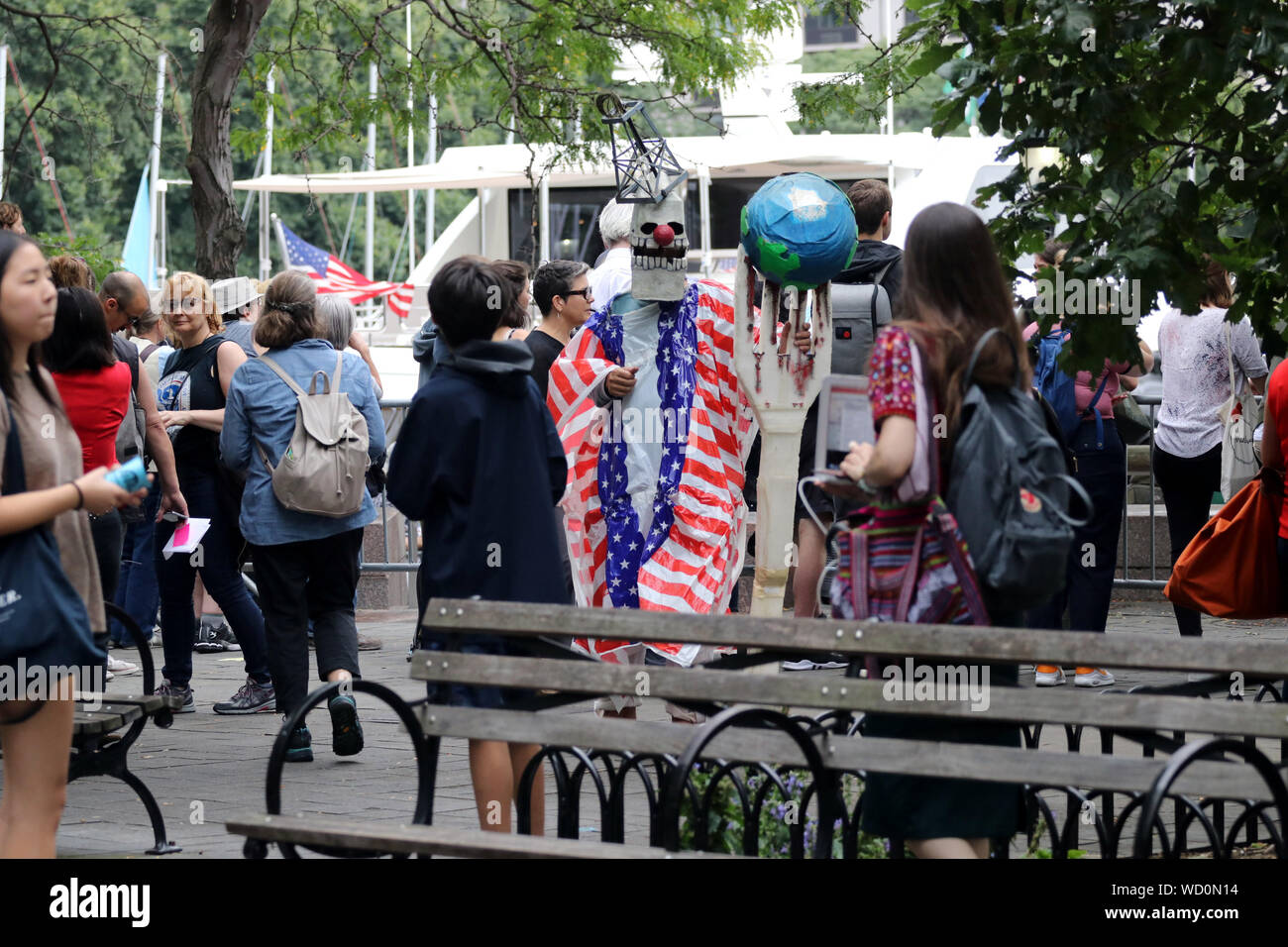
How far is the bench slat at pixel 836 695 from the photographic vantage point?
11.9 ft

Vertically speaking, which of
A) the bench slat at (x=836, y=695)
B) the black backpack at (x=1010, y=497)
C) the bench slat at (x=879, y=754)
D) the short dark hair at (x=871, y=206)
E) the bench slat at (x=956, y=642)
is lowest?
the bench slat at (x=879, y=754)

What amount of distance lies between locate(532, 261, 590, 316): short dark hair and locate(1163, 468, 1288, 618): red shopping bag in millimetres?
2949

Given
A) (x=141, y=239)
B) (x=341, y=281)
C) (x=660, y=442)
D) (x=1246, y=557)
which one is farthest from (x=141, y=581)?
(x=141, y=239)

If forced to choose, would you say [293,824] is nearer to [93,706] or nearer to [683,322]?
[93,706]

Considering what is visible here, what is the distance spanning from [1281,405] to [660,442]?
2.22 meters

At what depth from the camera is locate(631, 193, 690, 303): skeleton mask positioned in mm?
6559

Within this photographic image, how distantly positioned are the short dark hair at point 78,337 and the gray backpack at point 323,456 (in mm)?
667

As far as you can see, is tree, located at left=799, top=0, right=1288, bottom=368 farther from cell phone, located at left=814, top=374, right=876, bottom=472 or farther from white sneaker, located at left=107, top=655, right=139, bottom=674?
white sneaker, located at left=107, top=655, right=139, bottom=674

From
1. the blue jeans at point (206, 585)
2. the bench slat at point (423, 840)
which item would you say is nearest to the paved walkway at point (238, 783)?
the blue jeans at point (206, 585)

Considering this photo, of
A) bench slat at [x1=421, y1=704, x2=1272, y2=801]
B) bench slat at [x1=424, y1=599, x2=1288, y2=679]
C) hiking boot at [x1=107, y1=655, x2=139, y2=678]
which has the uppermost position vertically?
bench slat at [x1=424, y1=599, x2=1288, y2=679]

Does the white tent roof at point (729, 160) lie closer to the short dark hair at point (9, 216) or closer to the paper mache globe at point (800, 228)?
the short dark hair at point (9, 216)

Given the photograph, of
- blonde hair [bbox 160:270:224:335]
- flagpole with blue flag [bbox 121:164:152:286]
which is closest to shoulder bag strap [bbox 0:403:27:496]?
blonde hair [bbox 160:270:224:335]

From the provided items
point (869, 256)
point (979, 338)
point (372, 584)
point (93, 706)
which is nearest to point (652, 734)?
point (979, 338)
